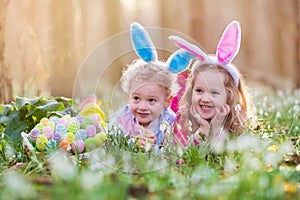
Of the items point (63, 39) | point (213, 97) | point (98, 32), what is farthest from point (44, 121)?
point (98, 32)

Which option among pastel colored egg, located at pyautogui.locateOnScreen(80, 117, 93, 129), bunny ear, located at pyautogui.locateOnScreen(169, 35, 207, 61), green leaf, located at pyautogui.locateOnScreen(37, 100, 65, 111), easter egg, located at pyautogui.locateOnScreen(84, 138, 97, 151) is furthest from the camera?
green leaf, located at pyautogui.locateOnScreen(37, 100, 65, 111)

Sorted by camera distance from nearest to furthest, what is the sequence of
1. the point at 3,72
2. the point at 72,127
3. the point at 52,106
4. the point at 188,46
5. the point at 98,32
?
the point at 188,46, the point at 72,127, the point at 52,106, the point at 3,72, the point at 98,32

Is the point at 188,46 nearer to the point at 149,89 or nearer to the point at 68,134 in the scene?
the point at 149,89

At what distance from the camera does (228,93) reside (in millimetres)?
3080

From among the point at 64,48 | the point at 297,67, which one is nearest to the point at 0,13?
the point at 64,48

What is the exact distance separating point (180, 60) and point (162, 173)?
870 mm

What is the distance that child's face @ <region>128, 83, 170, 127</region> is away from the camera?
299 cm

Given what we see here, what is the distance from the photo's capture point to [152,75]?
298 cm

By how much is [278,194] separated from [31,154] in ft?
4.85

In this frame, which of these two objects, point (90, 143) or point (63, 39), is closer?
point (90, 143)

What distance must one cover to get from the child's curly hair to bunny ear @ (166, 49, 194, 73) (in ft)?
0.16

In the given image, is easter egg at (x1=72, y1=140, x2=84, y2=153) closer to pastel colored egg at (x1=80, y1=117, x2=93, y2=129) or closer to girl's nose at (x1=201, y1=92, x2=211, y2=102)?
pastel colored egg at (x1=80, y1=117, x2=93, y2=129)

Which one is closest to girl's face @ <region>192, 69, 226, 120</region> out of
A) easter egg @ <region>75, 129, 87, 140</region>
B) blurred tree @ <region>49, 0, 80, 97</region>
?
easter egg @ <region>75, 129, 87, 140</region>

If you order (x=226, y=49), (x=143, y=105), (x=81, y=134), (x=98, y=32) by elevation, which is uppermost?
(x=226, y=49)
